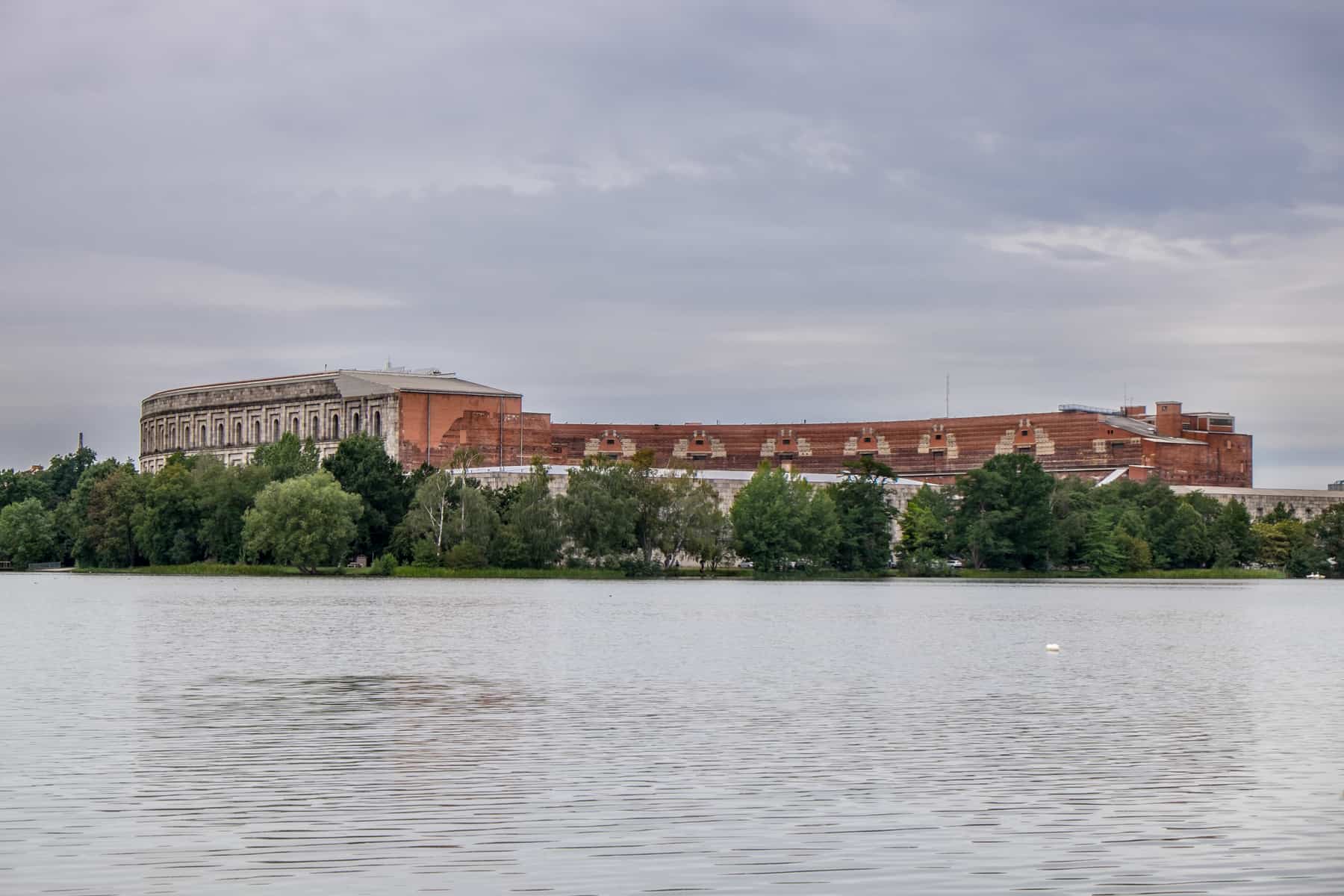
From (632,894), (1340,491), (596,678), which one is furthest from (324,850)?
(1340,491)

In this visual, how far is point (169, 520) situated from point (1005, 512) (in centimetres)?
5441

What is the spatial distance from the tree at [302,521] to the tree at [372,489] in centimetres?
446

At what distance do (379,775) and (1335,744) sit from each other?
38.7ft

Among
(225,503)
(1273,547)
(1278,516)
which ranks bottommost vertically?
(1273,547)

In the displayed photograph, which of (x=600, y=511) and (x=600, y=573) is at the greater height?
(x=600, y=511)

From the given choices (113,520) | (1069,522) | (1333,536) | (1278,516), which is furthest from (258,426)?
(1333,536)

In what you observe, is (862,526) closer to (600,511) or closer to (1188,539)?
(600,511)

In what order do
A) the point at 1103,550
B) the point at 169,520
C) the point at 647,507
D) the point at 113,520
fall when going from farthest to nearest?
the point at 1103,550 → the point at 113,520 → the point at 169,520 → the point at 647,507

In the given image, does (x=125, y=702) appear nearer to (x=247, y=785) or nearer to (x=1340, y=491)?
(x=247, y=785)

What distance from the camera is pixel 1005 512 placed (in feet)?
372

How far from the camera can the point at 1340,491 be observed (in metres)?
176

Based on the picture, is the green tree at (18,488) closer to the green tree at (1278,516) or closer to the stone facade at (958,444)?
the stone facade at (958,444)

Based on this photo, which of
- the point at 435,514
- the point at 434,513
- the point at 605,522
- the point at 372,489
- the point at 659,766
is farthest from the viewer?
the point at 372,489

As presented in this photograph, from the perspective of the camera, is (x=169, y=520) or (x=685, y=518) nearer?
(x=685, y=518)
